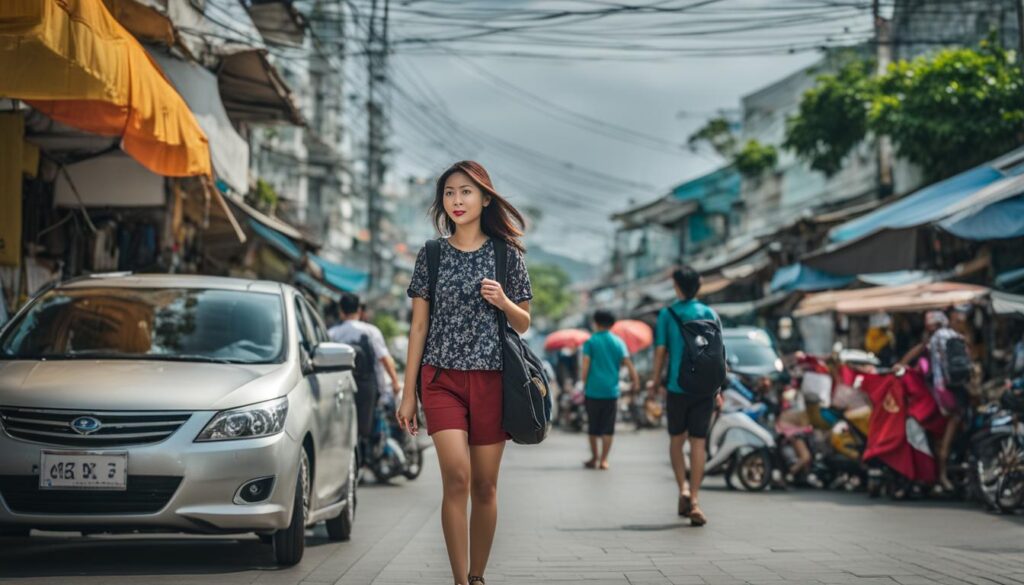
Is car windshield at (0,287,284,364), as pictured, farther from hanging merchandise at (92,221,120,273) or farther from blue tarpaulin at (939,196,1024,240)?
blue tarpaulin at (939,196,1024,240)

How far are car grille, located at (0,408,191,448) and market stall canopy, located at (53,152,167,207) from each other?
6.45 metres

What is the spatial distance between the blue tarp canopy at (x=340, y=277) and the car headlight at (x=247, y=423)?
55.7 ft

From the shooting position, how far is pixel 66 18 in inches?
310

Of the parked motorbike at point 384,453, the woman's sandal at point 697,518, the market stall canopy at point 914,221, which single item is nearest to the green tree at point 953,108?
the market stall canopy at point 914,221

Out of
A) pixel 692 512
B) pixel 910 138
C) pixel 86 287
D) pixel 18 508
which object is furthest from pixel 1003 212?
pixel 910 138

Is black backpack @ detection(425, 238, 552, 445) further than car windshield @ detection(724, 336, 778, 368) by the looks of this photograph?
No

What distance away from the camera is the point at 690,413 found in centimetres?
1044

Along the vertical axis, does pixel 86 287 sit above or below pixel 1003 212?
below

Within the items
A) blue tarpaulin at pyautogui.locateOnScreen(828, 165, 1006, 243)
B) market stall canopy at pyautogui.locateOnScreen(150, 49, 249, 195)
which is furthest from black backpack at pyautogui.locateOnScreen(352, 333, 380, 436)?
blue tarpaulin at pyautogui.locateOnScreen(828, 165, 1006, 243)

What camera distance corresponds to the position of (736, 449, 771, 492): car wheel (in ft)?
45.8

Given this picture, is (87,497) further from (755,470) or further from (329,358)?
(755,470)

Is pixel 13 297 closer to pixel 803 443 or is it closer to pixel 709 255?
pixel 803 443

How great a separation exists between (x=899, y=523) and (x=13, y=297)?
24.9 feet

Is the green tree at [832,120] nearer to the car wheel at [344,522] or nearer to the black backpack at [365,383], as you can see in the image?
the black backpack at [365,383]
